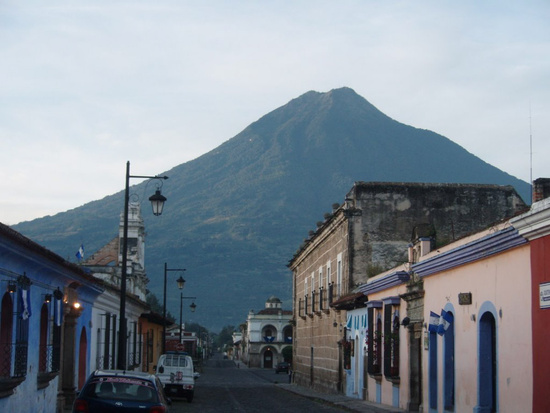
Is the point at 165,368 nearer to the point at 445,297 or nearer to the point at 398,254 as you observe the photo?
the point at 398,254

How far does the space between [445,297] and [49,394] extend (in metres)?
8.90

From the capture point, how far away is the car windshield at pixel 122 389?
45.6 feet

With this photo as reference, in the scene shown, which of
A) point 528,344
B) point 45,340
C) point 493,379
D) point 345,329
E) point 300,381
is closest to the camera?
point 528,344

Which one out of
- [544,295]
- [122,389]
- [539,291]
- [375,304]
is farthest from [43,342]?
[375,304]

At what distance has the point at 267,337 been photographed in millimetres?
124625

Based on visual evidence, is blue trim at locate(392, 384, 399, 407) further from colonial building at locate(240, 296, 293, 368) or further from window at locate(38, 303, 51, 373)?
colonial building at locate(240, 296, 293, 368)

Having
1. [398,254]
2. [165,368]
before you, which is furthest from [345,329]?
[165,368]

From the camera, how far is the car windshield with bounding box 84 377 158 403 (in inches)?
547

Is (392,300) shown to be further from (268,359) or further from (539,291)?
(268,359)

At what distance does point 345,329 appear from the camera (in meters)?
36.0

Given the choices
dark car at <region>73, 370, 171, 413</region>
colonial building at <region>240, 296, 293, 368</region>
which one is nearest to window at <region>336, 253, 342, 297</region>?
dark car at <region>73, 370, 171, 413</region>

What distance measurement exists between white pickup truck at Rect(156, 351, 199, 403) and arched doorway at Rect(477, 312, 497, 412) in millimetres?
15919

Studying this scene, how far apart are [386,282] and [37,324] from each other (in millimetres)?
11092

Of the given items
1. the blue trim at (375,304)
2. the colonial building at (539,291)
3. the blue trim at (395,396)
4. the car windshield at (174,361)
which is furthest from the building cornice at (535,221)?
the car windshield at (174,361)
